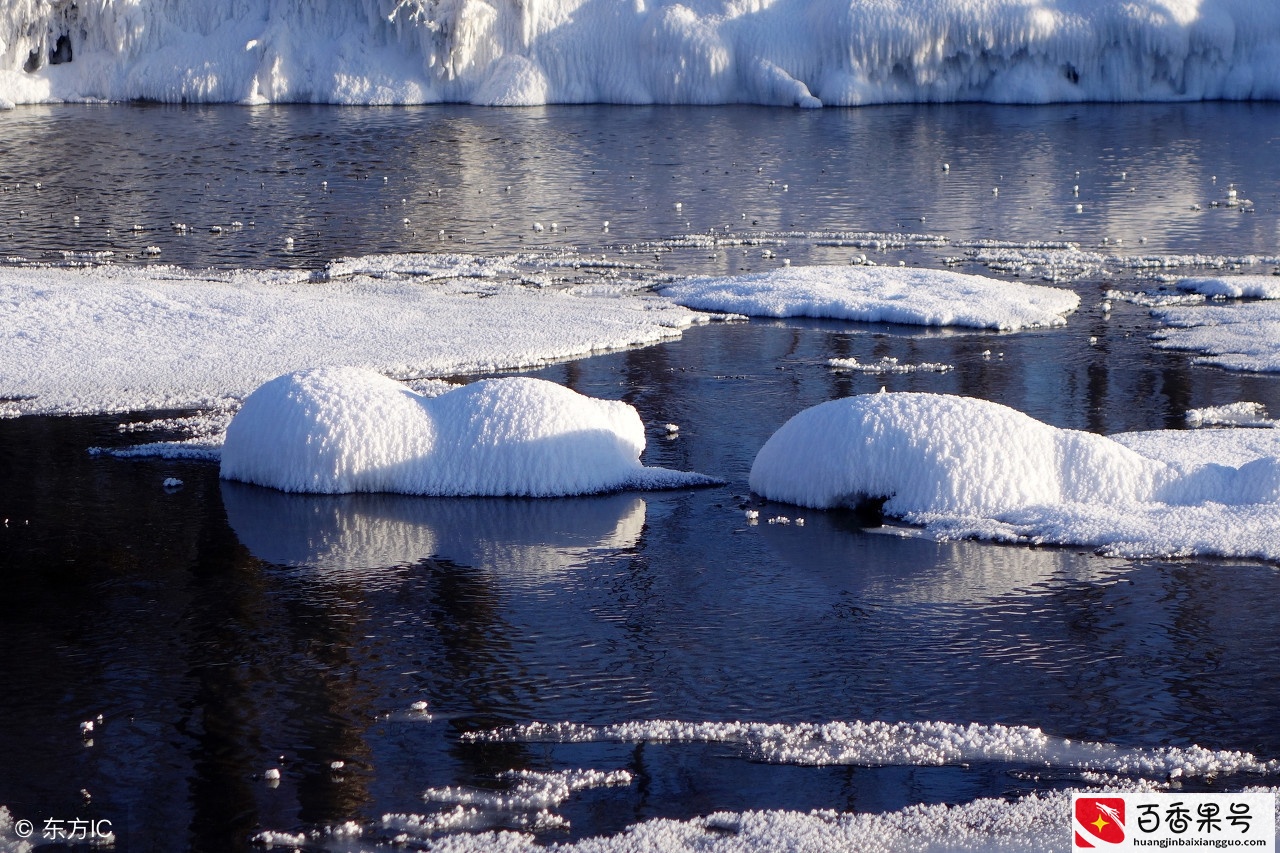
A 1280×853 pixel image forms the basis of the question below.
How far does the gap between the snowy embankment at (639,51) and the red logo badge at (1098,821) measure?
32.0 metres

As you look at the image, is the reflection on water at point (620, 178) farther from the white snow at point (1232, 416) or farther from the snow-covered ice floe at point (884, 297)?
the white snow at point (1232, 416)

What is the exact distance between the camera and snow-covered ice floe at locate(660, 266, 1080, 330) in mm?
14984

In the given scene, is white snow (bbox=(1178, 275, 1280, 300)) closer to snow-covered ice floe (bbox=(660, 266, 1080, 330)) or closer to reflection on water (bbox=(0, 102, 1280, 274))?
snow-covered ice floe (bbox=(660, 266, 1080, 330))

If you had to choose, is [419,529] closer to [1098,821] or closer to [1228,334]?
[1098,821]

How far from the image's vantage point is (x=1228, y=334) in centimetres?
1414

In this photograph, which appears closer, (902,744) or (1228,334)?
(902,744)

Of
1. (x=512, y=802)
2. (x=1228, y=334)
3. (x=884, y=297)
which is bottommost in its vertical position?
(x=512, y=802)

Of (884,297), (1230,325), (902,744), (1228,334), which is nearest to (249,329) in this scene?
(884,297)

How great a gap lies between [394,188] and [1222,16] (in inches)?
846

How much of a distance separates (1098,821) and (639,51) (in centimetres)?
3352

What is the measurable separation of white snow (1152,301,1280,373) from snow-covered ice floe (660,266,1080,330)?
1.10 metres

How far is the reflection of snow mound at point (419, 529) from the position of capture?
8.46 meters

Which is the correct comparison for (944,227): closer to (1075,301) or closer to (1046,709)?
(1075,301)

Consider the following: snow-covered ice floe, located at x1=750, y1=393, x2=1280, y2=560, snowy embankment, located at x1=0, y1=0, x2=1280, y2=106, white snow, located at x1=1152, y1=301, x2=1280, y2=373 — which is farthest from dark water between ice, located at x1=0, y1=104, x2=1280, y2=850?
snowy embankment, located at x1=0, y1=0, x2=1280, y2=106
